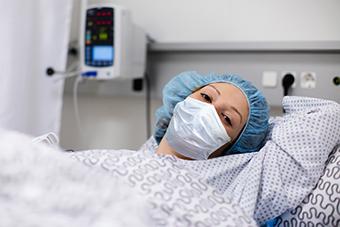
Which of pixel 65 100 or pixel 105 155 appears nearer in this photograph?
pixel 105 155

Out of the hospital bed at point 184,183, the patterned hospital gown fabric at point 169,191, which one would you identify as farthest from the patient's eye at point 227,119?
the patterned hospital gown fabric at point 169,191

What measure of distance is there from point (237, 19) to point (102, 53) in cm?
65

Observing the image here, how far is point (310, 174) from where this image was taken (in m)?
1.16

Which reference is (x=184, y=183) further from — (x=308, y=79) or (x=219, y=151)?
(x=308, y=79)

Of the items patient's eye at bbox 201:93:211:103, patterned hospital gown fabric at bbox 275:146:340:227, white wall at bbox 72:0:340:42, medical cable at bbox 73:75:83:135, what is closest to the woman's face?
patient's eye at bbox 201:93:211:103

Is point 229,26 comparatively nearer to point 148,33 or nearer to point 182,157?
point 148,33

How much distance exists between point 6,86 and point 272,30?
119 cm

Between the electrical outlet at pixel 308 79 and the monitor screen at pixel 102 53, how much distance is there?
0.85m

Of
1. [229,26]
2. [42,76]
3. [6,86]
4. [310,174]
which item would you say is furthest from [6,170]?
[229,26]

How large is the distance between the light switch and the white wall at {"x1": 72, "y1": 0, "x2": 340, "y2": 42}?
158mm

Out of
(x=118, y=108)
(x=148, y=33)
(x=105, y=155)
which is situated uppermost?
(x=148, y=33)

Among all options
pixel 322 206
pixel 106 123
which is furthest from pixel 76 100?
pixel 322 206

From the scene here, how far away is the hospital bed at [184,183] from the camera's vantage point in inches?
30.3

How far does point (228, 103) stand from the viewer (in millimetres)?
1298
